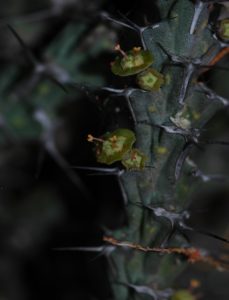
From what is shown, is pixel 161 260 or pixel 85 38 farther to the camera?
pixel 85 38

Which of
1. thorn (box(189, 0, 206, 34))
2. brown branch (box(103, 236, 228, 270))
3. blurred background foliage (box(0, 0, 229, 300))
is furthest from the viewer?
blurred background foliage (box(0, 0, 229, 300))

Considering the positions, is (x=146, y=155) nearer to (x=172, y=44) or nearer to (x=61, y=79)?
(x=172, y=44)

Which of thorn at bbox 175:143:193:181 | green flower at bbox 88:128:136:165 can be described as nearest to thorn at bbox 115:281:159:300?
thorn at bbox 175:143:193:181

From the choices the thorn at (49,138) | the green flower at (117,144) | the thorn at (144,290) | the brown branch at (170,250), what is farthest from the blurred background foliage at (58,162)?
the green flower at (117,144)

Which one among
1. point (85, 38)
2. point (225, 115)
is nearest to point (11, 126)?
point (85, 38)

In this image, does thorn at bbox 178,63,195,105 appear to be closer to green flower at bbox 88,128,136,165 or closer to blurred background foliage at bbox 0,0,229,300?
green flower at bbox 88,128,136,165

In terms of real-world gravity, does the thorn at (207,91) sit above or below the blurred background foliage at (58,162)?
above

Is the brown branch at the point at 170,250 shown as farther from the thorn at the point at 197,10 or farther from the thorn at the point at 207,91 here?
the thorn at the point at 197,10

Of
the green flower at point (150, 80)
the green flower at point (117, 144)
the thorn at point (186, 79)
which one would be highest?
the green flower at point (150, 80)
